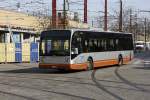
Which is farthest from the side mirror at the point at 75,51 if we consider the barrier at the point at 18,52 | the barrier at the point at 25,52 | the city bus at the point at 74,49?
the barrier at the point at 25,52

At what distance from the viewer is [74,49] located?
25.3 meters

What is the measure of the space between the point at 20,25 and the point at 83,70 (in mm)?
28870

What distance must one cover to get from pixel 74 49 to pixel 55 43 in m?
1.14

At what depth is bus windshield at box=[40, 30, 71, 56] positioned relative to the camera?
Answer: 25062 mm

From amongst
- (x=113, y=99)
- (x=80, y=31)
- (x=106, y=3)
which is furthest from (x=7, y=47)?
(x=106, y=3)

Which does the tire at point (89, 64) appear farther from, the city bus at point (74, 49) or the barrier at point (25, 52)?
the barrier at point (25, 52)

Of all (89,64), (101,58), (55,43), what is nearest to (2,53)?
(101,58)

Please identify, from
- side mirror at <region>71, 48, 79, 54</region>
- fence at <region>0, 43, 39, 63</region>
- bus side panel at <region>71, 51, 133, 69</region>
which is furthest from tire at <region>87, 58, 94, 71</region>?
fence at <region>0, 43, 39, 63</region>

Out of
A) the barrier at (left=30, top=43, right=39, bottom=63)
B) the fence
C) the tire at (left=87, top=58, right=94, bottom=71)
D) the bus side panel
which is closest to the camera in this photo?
the bus side panel

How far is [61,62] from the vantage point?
25.0 meters

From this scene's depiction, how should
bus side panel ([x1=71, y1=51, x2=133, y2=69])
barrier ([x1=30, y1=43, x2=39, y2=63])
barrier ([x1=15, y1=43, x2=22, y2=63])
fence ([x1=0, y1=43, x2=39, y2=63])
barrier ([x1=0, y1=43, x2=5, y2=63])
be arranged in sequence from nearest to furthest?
bus side panel ([x1=71, y1=51, x2=133, y2=69]) < barrier ([x1=0, y1=43, x2=5, y2=63]) < fence ([x1=0, y1=43, x2=39, y2=63]) < barrier ([x1=15, y1=43, x2=22, y2=63]) < barrier ([x1=30, y1=43, x2=39, y2=63])

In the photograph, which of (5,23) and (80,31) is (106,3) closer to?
(5,23)

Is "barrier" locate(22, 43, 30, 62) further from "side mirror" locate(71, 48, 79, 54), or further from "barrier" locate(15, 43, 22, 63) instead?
"side mirror" locate(71, 48, 79, 54)

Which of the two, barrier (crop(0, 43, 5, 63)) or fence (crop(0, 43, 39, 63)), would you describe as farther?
fence (crop(0, 43, 39, 63))
